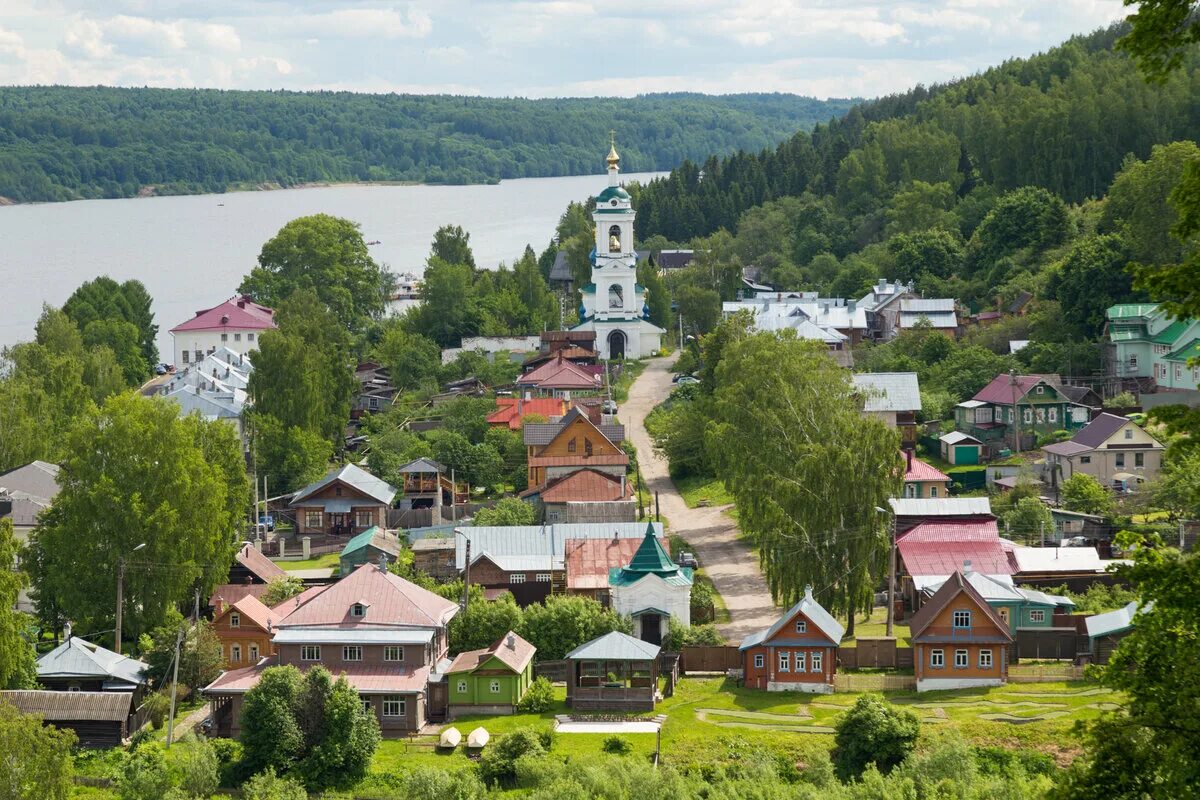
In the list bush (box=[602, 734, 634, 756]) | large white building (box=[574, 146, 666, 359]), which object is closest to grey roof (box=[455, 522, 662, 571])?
bush (box=[602, 734, 634, 756])

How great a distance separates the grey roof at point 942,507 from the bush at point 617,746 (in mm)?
13803

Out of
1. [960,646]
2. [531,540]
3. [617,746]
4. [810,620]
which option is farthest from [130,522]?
[960,646]

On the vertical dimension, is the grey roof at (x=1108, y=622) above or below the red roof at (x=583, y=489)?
below

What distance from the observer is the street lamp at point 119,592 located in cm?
3703

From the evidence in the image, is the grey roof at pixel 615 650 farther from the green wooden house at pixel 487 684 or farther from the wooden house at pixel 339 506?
the wooden house at pixel 339 506

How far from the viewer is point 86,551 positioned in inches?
1505

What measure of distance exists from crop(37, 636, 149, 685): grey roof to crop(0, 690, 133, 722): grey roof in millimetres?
959

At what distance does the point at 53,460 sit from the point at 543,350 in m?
26.9

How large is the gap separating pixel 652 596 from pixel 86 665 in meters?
11.5

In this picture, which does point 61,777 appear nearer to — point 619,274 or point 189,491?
point 189,491

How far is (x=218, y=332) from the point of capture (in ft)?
269

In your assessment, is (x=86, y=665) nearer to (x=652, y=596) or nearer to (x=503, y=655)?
(x=503, y=655)

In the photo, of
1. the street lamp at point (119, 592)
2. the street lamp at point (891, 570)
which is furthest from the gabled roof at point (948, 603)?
the street lamp at point (119, 592)

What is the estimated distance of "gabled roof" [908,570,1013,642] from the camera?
3450 centimetres
